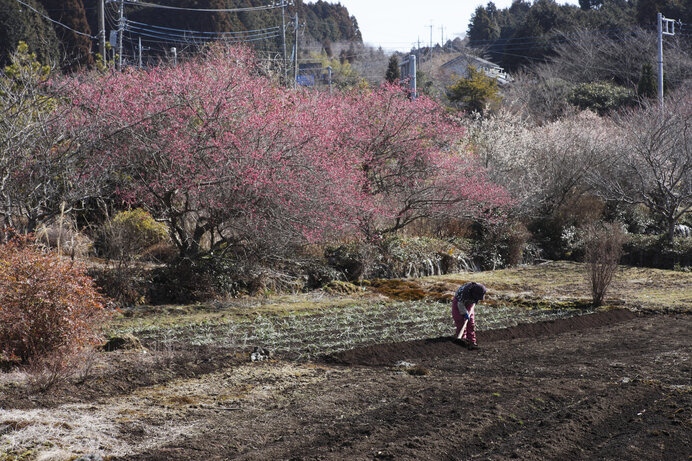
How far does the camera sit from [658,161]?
50.6 ft

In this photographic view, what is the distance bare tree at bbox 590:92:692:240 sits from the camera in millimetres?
15367

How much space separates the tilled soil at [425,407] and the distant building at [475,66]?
34404mm

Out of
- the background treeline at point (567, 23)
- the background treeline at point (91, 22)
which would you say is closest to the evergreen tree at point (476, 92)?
the background treeline at point (91, 22)

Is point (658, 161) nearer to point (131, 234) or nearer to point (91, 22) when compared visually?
point (131, 234)

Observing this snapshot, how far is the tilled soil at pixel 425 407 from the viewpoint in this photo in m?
4.14

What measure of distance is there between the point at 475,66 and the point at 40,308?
37442 millimetres

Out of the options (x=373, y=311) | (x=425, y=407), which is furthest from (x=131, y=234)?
(x=425, y=407)

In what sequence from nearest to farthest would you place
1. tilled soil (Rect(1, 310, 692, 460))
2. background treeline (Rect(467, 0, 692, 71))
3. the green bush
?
tilled soil (Rect(1, 310, 692, 460)), the green bush, background treeline (Rect(467, 0, 692, 71))

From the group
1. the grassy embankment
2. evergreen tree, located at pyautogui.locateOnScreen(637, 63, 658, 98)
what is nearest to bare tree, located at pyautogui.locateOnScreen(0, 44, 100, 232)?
the grassy embankment

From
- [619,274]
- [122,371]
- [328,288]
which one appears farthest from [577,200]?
[122,371]

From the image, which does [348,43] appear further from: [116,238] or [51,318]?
[51,318]

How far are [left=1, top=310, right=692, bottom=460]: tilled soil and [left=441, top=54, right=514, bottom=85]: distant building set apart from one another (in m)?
34.4

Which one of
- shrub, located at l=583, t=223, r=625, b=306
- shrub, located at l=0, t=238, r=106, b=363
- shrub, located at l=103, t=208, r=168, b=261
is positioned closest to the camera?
shrub, located at l=0, t=238, r=106, b=363

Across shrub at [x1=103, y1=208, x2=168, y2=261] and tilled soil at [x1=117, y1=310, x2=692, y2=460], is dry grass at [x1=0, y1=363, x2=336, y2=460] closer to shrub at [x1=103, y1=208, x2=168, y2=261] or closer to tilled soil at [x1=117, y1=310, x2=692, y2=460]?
tilled soil at [x1=117, y1=310, x2=692, y2=460]
